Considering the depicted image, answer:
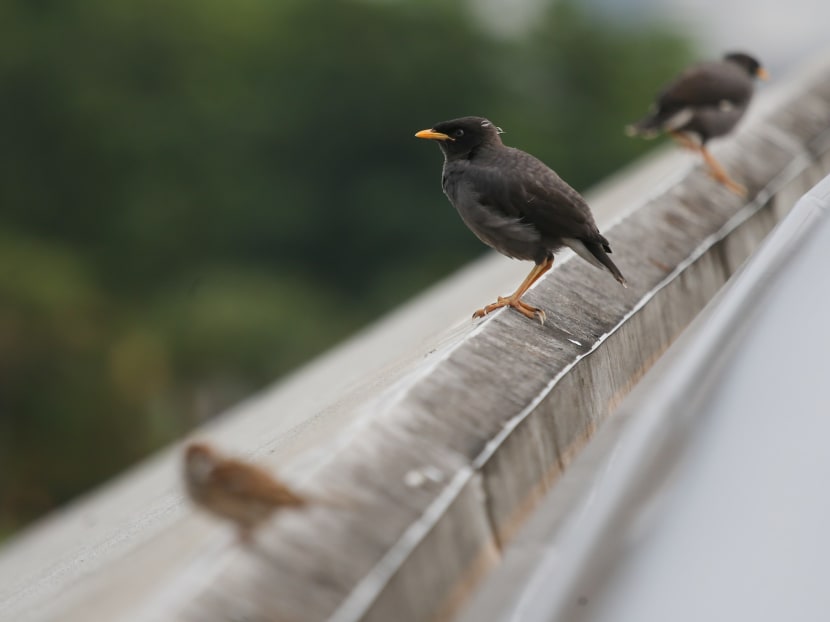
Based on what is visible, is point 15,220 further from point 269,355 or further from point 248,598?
point 248,598

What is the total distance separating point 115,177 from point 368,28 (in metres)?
9.38

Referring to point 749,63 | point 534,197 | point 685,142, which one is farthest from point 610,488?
point 749,63

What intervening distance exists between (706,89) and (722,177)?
228 cm

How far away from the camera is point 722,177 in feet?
19.1

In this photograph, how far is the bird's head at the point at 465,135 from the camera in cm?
476

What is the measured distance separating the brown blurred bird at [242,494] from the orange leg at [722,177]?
3.54m

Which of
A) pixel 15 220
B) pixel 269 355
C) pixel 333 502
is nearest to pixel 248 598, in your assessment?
pixel 333 502

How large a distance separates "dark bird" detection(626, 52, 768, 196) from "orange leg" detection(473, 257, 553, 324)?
300 centimetres

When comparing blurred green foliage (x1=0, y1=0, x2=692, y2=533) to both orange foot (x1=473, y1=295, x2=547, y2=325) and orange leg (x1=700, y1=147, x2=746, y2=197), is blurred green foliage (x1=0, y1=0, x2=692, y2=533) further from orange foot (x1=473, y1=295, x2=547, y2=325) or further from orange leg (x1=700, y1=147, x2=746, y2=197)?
orange foot (x1=473, y1=295, x2=547, y2=325)

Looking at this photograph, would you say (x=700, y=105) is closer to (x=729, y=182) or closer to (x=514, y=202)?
(x=729, y=182)

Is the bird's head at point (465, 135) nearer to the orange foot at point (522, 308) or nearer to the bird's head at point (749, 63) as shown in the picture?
the orange foot at point (522, 308)

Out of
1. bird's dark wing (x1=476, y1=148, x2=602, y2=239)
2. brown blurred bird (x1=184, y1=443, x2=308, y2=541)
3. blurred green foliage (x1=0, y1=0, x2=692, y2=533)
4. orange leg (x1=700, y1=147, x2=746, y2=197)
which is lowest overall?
blurred green foliage (x1=0, y1=0, x2=692, y2=533)

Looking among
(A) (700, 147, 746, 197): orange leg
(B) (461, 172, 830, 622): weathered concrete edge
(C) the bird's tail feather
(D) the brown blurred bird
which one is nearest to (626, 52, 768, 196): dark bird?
(A) (700, 147, 746, 197): orange leg

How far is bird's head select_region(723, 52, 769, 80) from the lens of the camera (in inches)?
362
